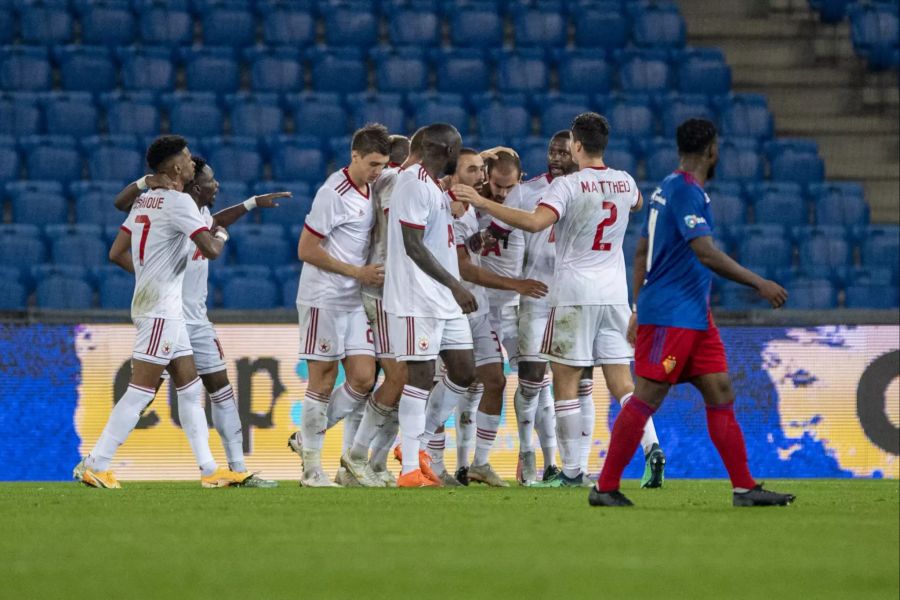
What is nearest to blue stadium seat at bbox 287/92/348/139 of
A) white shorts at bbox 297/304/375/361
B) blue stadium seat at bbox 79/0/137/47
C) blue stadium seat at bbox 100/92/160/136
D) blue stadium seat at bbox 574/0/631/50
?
blue stadium seat at bbox 100/92/160/136

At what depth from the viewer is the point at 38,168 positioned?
13.7 m

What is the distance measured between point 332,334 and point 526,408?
1.38 m

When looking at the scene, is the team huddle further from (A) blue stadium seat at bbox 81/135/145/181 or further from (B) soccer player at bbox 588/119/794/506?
(A) blue stadium seat at bbox 81/135/145/181

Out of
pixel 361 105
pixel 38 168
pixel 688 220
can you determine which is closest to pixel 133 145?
pixel 38 168

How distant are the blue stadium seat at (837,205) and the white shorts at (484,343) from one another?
6.13m

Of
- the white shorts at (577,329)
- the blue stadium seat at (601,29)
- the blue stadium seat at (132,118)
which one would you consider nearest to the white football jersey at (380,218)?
the white shorts at (577,329)

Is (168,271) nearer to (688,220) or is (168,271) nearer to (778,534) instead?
(688,220)

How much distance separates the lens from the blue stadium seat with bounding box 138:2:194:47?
15.5 m

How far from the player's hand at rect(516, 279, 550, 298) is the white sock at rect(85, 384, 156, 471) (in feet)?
7.48

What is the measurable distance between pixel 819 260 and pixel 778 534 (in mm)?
8641

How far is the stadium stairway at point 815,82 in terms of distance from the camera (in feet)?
51.3

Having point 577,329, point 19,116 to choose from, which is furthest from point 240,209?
point 19,116

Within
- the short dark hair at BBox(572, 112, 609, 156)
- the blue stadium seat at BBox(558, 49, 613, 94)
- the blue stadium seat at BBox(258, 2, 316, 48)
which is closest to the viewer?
the short dark hair at BBox(572, 112, 609, 156)

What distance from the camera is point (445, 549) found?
486cm
